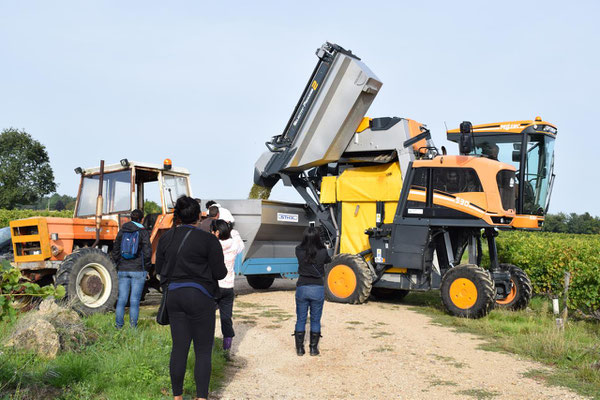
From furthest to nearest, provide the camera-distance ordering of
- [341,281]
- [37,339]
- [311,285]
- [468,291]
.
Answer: [341,281], [468,291], [311,285], [37,339]

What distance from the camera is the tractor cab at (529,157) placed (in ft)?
37.0

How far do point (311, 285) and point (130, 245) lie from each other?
252 centimetres

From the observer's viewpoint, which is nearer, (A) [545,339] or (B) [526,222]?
(A) [545,339]

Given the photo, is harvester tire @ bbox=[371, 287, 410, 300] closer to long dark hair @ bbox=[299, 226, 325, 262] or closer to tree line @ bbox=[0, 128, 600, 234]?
long dark hair @ bbox=[299, 226, 325, 262]

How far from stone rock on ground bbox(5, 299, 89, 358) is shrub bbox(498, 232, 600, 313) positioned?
8175 millimetres

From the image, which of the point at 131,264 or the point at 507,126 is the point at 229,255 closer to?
the point at 131,264

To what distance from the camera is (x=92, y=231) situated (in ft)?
32.7

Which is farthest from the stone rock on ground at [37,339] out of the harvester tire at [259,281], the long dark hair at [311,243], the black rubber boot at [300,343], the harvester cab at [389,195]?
the harvester tire at [259,281]

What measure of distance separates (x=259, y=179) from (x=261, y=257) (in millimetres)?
2171

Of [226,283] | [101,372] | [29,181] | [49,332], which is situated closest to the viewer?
[101,372]

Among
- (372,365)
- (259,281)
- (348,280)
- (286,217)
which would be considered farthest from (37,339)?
(259,281)

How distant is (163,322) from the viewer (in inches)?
193

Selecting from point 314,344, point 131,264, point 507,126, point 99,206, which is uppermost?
point 507,126

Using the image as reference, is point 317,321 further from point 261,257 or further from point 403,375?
point 261,257
